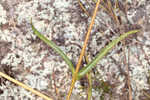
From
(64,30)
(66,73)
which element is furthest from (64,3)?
(66,73)

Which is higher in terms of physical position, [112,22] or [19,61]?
[112,22]

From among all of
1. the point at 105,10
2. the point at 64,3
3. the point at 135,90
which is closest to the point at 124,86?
the point at 135,90

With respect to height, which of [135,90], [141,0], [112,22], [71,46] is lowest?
[135,90]

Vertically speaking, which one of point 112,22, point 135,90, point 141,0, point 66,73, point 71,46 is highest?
point 141,0

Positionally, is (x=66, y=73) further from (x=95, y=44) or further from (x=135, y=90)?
Answer: (x=135, y=90)

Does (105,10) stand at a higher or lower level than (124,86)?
higher

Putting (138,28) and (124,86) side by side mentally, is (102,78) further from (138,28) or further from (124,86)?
(138,28)
